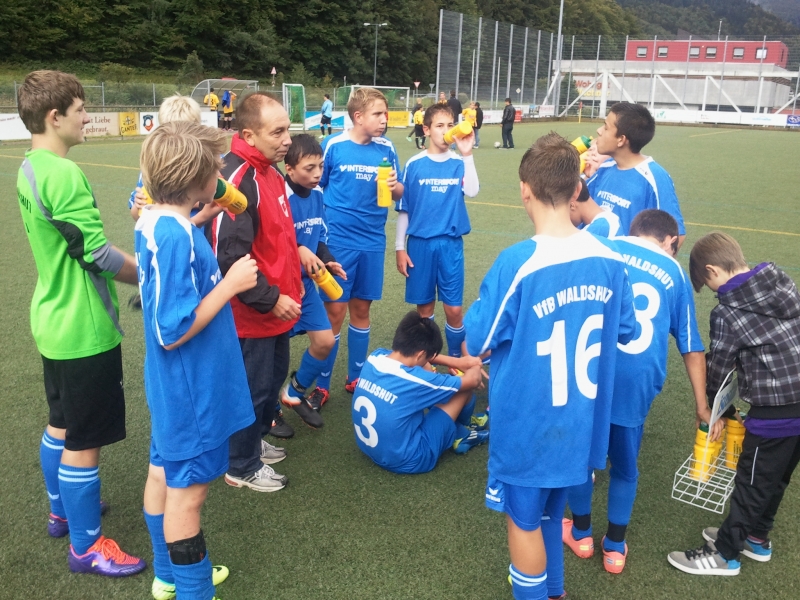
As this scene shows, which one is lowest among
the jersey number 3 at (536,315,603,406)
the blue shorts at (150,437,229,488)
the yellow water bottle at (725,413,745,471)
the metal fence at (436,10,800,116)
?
the yellow water bottle at (725,413,745,471)

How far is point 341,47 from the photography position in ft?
194

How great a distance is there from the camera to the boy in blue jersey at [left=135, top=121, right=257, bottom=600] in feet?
6.99

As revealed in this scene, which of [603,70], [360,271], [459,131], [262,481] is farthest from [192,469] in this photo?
[603,70]

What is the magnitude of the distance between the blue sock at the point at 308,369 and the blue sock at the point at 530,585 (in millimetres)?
2128

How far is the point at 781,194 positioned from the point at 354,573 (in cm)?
1368

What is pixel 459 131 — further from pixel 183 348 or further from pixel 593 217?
pixel 183 348

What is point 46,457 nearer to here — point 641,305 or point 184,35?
point 641,305

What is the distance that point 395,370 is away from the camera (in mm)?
3490

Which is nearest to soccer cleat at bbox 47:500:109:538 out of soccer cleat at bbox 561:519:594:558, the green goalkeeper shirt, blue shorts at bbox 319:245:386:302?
the green goalkeeper shirt

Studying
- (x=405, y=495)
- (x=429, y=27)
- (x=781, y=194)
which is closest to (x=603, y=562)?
(x=405, y=495)

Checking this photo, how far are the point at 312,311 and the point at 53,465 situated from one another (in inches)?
62.9

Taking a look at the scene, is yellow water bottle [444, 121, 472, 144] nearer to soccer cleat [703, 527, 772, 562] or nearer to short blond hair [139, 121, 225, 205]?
short blond hair [139, 121, 225, 205]

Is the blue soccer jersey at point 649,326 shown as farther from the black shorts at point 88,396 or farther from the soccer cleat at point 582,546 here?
the black shorts at point 88,396

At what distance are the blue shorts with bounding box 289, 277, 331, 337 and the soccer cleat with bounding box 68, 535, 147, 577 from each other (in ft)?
5.09
